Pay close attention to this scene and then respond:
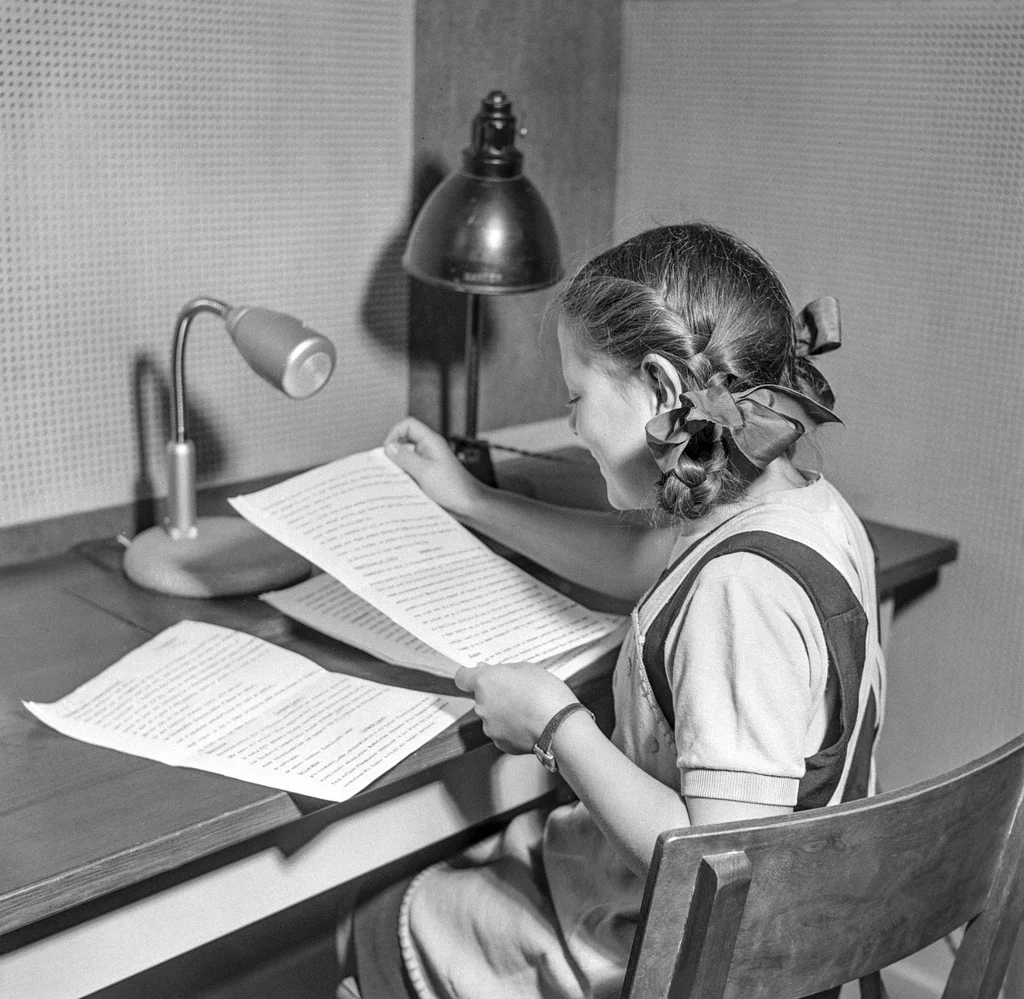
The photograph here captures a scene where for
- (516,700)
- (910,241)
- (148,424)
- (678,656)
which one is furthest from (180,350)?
(910,241)

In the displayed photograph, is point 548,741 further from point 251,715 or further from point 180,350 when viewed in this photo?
point 180,350

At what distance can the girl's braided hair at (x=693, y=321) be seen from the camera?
110 cm

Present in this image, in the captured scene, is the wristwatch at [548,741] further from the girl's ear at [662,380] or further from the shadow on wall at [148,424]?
the shadow on wall at [148,424]

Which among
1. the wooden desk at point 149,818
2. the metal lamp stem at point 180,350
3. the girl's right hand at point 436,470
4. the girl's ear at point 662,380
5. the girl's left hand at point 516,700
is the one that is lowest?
the wooden desk at point 149,818

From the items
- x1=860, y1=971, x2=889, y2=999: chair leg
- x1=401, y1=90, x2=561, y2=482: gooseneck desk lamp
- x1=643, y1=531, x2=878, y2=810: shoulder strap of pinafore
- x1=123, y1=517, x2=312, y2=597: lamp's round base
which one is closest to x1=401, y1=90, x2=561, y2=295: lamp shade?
x1=401, y1=90, x2=561, y2=482: gooseneck desk lamp

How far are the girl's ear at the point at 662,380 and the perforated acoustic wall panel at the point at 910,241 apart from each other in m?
0.79

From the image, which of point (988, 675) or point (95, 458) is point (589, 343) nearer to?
point (95, 458)

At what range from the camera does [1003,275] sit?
169 cm

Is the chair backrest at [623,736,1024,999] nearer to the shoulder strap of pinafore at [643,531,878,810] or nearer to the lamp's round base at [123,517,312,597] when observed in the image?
the shoulder strap of pinafore at [643,531,878,810]

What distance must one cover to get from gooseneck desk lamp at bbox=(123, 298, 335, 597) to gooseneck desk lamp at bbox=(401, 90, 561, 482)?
304 millimetres

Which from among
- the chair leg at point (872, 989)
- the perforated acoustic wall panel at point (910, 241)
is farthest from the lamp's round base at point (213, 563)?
the perforated acoustic wall panel at point (910, 241)

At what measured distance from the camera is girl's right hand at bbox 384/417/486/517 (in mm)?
1524

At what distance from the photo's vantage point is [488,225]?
1.64 metres

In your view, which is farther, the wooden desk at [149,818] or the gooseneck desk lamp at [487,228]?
the gooseneck desk lamp at [487,228]
